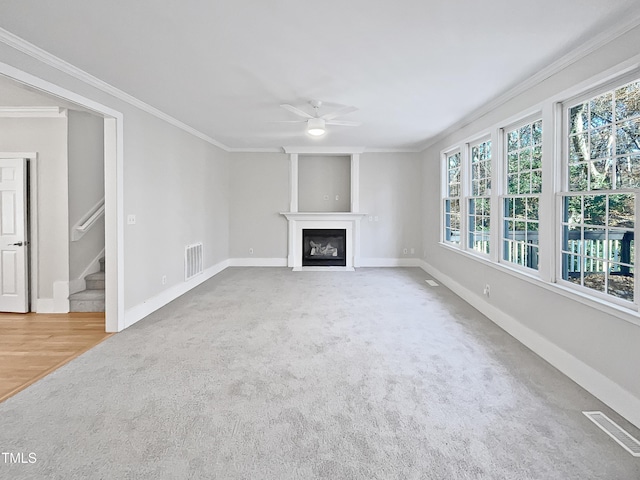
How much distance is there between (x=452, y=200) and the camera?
253 inches

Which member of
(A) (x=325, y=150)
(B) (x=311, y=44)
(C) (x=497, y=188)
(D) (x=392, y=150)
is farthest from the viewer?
(D) (x=392, y=150)

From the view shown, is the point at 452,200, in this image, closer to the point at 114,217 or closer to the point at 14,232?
the point at 114,217

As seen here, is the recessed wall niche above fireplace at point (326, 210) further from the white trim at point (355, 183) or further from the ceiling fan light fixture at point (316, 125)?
the ceiling fan light fixture at point (316, 125)

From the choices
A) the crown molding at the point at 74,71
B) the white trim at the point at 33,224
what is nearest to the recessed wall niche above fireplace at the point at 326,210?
the crown molding at the point at 74,71

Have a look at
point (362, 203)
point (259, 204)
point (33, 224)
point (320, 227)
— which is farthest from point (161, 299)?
point (362, 203)

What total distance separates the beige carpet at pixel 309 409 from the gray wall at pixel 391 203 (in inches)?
164

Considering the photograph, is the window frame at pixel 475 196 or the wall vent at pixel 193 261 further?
the wall vent at pixel 193 261

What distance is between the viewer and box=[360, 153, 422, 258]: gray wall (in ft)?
27.5

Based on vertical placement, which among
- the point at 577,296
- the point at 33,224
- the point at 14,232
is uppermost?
the point at 33,224

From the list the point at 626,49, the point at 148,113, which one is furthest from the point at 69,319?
the point at 626,49

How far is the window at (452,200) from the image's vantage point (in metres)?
6.23

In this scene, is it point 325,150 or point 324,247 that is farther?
point 324,247

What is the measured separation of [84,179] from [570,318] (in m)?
5.90

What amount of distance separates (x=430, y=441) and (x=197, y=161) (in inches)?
224
